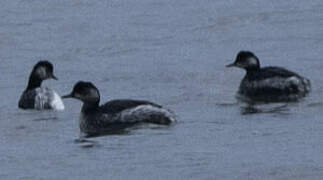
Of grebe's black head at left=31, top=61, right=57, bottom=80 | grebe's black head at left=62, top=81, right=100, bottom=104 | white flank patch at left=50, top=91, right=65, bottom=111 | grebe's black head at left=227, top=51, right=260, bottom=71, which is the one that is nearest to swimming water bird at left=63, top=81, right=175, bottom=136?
grebe's black head at left=62, top=81, right=100, bottom=104

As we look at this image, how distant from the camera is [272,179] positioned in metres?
16.0

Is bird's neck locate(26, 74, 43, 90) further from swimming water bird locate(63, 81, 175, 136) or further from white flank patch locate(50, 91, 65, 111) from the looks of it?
swimming water bird locate(63, 81, 175, 136)

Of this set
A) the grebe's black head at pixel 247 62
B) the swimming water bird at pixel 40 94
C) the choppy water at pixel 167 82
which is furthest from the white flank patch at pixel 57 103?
the grebe's black head at pixel 247 62

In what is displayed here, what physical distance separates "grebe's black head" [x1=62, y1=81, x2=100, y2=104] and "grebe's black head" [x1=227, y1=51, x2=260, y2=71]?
405 cm

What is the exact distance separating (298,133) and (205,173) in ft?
8.69

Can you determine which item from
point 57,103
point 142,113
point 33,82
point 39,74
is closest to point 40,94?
point 57,103

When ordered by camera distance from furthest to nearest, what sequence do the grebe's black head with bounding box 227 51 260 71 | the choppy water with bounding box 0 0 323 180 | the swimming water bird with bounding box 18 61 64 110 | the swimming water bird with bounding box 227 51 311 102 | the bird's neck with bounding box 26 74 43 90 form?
the grebe's black head with bounding box 227 51 260 71
the bird's neck with bounding box 26 74 43 90
the swimming water bird with bounding box 227 51 311 102
the swimming water bird with bounding box 18 61 64 110
the choppy water with bounding box 0 0 323 180

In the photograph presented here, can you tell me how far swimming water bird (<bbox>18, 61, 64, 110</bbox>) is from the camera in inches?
894

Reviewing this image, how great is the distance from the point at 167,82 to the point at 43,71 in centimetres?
196

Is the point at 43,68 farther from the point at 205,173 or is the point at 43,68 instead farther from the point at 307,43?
the point at 205,173

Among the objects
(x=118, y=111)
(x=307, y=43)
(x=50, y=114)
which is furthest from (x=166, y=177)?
(x=307, y=43)

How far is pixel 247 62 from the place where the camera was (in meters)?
24.8

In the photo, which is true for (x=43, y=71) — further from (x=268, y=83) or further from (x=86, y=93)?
(x=268, y=83)

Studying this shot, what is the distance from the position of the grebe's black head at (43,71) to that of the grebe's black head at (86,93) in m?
2.70
